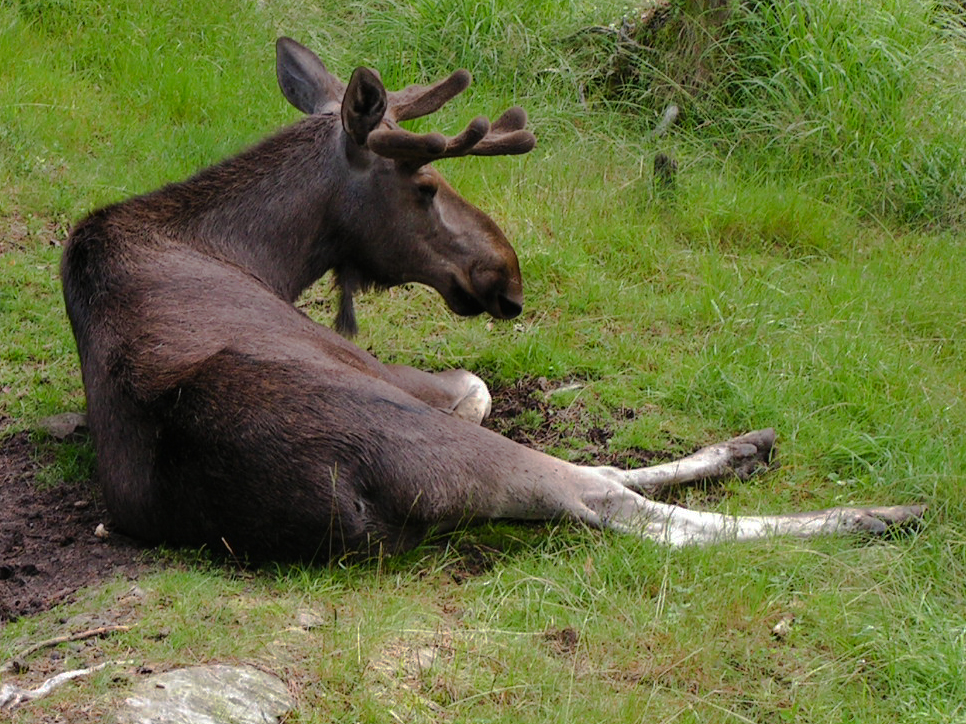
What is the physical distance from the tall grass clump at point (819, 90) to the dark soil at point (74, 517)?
3141 mm

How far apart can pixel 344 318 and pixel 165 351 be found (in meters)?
1.52

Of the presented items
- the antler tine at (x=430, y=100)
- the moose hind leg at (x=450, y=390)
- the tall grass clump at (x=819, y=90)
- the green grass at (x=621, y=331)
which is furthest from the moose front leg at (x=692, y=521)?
the tall grass clump at (x=819, y=90)

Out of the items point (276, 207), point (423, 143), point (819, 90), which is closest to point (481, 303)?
point (423, 143)

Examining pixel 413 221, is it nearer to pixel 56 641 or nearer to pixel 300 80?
pixel 300 80

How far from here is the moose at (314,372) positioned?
4.33 meters

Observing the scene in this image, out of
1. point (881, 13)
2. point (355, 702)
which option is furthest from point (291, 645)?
point (881, 13)

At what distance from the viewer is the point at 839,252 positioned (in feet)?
26.1

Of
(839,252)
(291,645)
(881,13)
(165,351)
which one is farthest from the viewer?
(881,13)

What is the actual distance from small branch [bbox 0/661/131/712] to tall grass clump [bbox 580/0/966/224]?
6089 mm

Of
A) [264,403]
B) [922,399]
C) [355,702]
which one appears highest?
[264,403]

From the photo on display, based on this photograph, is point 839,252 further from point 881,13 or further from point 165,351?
point 165,351

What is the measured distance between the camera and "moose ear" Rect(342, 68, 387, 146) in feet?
17.6

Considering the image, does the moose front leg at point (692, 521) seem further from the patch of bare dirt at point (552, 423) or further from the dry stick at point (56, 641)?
the dry stick at point (56, 641)

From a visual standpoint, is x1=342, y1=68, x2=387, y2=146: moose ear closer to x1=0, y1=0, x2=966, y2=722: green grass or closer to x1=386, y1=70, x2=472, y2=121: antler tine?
x1=386, y1=70, x2=472, y2=121: antler tine
